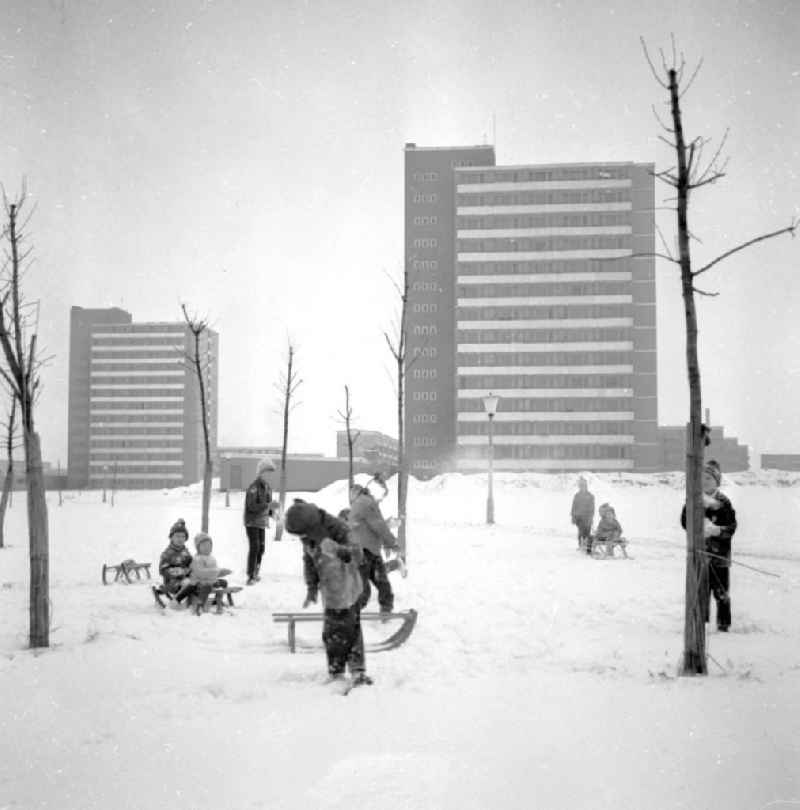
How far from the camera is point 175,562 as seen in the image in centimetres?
1093

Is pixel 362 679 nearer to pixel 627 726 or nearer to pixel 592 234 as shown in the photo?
pixel 627 726

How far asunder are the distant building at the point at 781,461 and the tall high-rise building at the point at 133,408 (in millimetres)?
89060

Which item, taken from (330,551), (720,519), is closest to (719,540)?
(720,519)

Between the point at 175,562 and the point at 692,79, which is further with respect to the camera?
the point at 175,562

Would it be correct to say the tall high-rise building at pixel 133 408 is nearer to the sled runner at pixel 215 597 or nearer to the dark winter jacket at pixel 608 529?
the dark winter jacket at pixel 608 529

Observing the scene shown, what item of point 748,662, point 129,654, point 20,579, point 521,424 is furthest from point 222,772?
point 521,424

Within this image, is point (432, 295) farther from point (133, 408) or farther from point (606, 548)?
point (606, 548)

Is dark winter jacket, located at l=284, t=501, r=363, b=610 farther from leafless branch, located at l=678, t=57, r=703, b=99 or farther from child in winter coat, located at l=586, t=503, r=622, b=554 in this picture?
child in winter coat, located at l=586, t=503, r=622, b=554

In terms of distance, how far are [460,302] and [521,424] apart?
47.5ft

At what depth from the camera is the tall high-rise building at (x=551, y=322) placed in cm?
8194

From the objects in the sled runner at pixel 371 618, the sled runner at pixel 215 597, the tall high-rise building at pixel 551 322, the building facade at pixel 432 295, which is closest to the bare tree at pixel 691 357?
the sled runner at pixel 371 618

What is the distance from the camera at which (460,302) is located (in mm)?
82062

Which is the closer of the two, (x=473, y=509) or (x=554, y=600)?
(x=554, y=600)

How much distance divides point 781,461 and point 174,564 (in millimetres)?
122264
